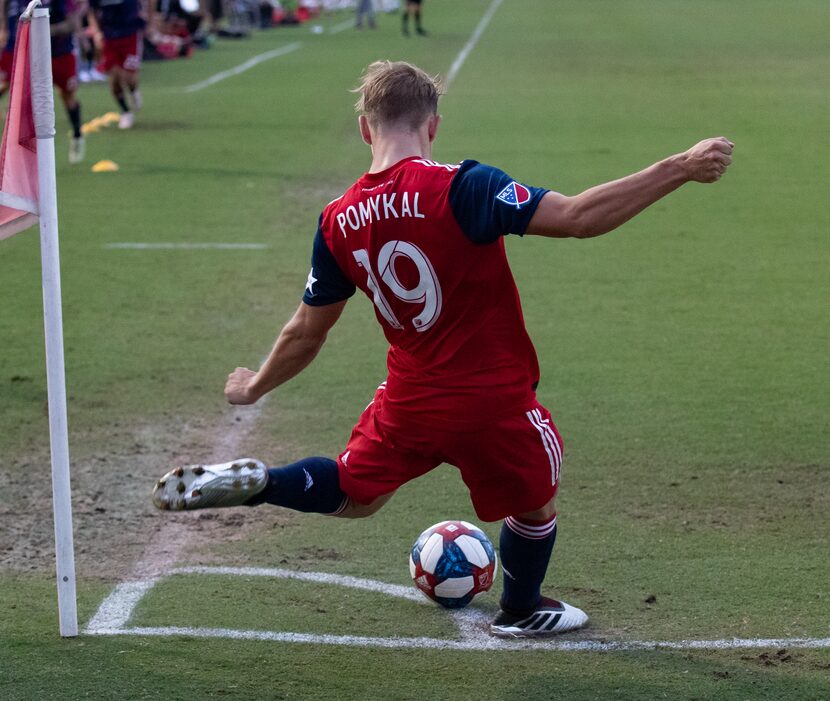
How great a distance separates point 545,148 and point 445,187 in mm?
11953

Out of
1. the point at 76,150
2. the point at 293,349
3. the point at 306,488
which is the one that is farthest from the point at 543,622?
the point at 76,150

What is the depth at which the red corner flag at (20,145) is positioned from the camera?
14.2ft

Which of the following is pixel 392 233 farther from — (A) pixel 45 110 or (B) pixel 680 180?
(A) pixel 45 110

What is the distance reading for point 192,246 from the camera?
11258 mm

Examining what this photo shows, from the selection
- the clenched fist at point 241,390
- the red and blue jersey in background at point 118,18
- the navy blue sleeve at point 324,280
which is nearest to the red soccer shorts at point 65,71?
the red and blue jersey in background at point 118,18

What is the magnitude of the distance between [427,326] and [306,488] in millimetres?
739

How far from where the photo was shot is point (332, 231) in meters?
4.19

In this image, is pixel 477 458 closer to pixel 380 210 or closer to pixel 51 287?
pixel 380 210

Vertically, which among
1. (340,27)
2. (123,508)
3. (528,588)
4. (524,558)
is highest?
(340,27)

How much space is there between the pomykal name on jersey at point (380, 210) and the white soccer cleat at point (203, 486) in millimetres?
896

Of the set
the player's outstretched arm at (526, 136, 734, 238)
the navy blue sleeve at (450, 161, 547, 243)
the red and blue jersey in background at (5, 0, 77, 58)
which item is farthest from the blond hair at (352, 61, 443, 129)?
the red and blue jersey in background at (5, 0, 77, 58)

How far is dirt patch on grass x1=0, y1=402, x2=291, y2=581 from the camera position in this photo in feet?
17.6

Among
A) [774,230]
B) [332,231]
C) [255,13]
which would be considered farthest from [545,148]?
[255,13]

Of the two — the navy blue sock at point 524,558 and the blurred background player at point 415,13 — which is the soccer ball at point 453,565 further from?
the blurred background player at point 415,13
